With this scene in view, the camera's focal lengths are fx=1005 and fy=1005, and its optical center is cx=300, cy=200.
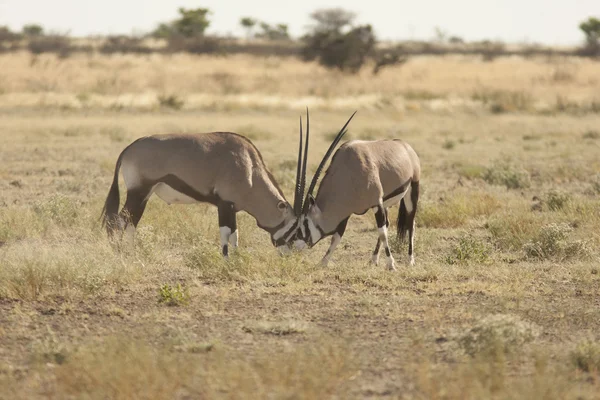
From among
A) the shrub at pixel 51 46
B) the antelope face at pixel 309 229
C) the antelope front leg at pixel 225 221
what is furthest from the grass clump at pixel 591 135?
the shrub at pixel 51 46

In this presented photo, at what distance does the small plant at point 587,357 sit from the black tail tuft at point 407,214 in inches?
176

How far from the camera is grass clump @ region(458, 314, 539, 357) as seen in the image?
6.53 meters

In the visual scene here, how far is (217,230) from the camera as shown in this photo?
1184 cm

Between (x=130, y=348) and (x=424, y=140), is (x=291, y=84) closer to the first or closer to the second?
(x=424, y=140)

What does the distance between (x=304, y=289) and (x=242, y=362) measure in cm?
261

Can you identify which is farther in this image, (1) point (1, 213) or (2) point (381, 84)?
(2) point (381, 84)

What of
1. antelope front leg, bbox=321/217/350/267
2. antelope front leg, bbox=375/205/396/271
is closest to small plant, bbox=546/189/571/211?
antelope front leg, bbox=375/205/396/271

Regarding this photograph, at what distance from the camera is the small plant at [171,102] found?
103ft

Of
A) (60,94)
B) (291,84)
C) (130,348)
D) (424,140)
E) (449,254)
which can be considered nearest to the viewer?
(130,348)

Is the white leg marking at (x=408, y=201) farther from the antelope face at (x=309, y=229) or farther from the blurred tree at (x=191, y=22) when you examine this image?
the blurred tree at (x=191, y=22)

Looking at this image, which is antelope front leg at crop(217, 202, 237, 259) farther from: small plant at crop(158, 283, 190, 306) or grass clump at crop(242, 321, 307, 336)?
grass clump at crop(242, 321, 307, 336)

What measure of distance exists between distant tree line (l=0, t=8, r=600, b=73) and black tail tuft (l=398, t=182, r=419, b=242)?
3541cm

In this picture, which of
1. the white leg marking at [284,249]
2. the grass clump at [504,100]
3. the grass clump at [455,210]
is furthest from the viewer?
the grass clump at [504,100]

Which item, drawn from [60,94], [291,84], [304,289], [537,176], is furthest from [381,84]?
[304,289]
